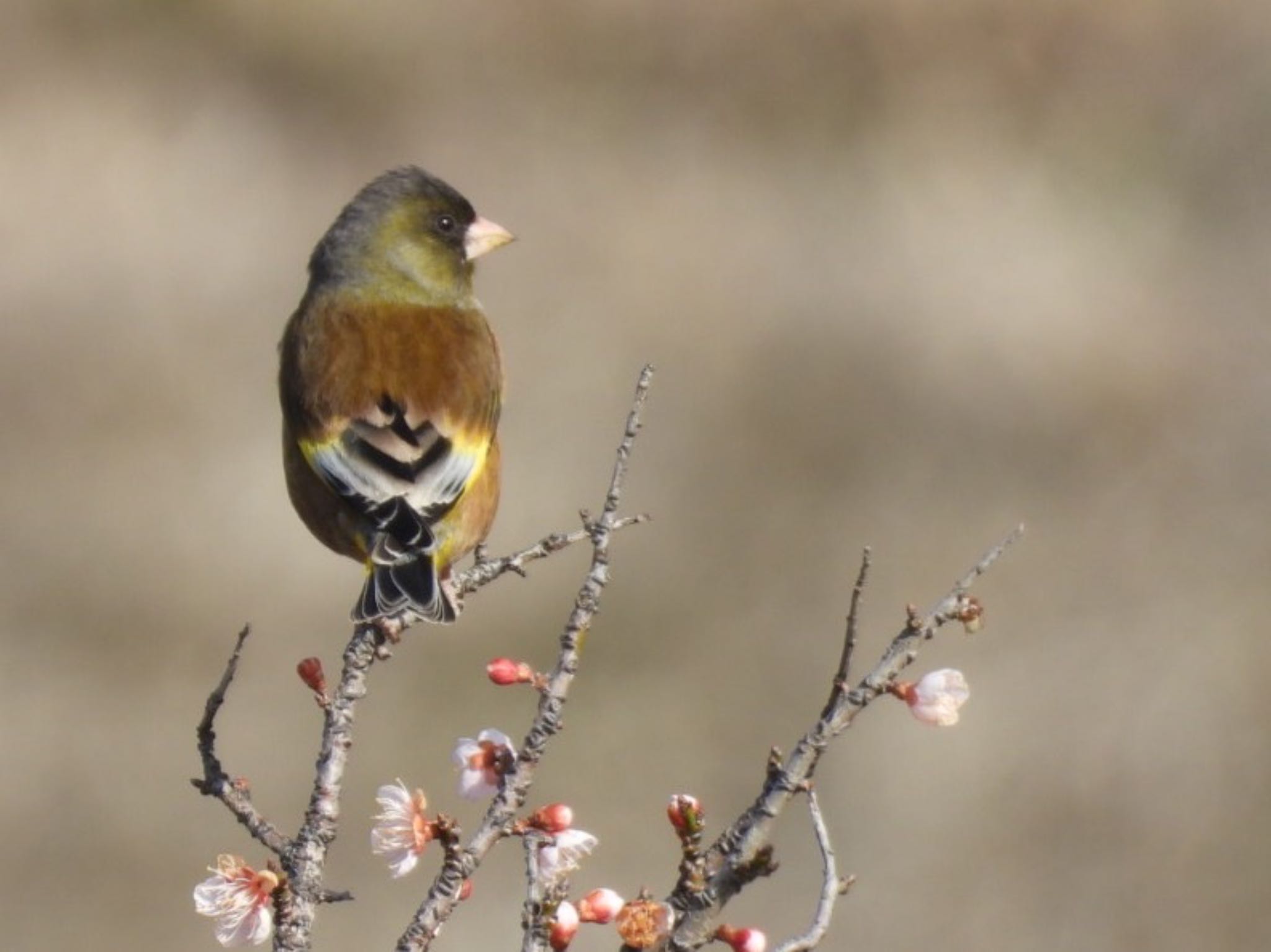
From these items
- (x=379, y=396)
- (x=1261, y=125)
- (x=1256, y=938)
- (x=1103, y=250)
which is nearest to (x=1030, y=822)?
(x=1256, y=938)

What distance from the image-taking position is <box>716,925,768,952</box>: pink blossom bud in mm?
3076

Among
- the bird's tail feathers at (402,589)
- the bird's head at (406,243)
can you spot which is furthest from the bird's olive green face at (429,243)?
the bird's tail feathers at (402,589)

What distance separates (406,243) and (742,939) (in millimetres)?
3586

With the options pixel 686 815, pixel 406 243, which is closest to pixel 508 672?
pixel 686 815

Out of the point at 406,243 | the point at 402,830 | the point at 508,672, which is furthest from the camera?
the point at 406,243

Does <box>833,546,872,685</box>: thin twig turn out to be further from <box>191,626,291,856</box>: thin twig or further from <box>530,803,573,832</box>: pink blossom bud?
<box>191,626,291,856</box>: thin twig

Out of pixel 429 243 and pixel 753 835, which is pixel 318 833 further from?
pixel 429 243

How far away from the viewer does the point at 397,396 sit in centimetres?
552

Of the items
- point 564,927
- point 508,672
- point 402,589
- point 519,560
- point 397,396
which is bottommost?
point 564,927

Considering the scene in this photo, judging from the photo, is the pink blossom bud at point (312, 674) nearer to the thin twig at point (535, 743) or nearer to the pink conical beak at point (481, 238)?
the thin twig at point (535, 743)

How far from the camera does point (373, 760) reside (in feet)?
33.8

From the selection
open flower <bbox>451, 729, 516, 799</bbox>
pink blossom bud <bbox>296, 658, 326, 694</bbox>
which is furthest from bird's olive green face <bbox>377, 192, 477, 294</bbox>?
open flower <bbox>451, 729, 516, 799</bbox>

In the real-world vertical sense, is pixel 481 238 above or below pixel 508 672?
above

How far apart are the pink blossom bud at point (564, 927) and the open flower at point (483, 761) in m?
0.24
